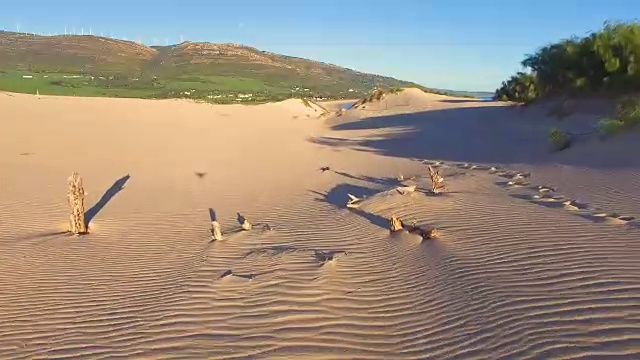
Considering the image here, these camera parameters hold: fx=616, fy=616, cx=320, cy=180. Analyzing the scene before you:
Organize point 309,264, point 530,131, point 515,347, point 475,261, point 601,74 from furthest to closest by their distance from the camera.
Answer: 1. point 601,74
2. point 530,131
3. point 309,264
4. point 475,261
5. point 515,347

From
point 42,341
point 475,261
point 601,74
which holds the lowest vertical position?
point 42,341

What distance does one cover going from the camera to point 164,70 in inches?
3866

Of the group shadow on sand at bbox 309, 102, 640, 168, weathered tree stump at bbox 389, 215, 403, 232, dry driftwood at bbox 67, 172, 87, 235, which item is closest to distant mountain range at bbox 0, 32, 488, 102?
shadow on sand at bbox 309, 102, 640, 168

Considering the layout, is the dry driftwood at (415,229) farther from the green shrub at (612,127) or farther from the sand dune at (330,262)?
the green shrub at (612,127)

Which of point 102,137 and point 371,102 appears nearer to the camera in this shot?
point 102,137

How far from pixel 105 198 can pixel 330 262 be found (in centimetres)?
621

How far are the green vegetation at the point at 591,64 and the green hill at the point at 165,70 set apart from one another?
129 feet

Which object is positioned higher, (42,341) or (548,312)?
(548,312)

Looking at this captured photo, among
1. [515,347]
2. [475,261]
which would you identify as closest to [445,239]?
[475,261]

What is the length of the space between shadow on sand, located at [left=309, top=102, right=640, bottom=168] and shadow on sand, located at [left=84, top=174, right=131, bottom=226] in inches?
265

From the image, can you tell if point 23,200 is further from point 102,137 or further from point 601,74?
point 601,74

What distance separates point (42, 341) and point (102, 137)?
59.0ft

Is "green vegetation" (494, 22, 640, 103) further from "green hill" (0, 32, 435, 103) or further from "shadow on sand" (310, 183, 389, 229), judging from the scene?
"green hill" (0, 32, 435, 103)

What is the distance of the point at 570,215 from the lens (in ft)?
23.2
